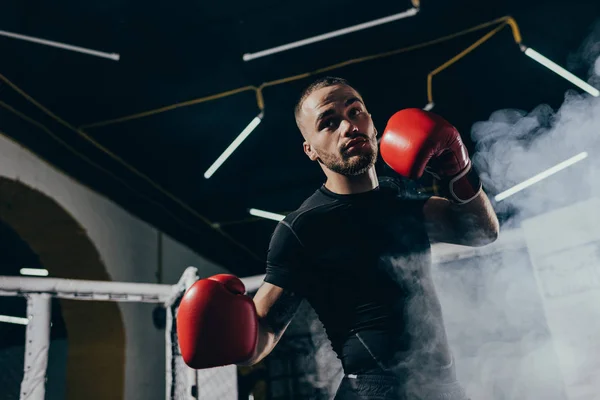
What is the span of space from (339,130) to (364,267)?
593 millimetres

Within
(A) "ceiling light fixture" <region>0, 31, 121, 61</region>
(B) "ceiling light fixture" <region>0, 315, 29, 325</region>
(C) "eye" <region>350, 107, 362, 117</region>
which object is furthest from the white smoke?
(B) "ceiling light fixture" <region>0, 315, 29, 325</region>

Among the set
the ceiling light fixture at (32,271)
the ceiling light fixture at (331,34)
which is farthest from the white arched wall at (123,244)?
the ceiling light fixture at (331,34)

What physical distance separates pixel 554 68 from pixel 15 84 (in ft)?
15.6

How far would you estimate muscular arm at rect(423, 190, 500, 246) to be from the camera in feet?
6.27

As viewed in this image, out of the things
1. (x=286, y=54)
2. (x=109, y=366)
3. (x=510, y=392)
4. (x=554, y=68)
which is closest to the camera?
(x=510, y=392)

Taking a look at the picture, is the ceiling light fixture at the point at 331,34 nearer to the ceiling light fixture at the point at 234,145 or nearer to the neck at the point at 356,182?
the ceiling light fixture at the point at 234,145

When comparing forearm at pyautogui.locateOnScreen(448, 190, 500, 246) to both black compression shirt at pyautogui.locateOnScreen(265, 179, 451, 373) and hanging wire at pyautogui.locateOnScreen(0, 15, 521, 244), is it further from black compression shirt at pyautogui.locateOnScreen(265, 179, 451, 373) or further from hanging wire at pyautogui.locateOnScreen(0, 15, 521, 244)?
hanging wire at pyautogui.locateOnScreen(0, 15, 521, 244)

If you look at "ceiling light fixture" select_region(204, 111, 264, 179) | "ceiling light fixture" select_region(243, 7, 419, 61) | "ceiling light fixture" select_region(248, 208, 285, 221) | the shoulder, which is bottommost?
the shoulder

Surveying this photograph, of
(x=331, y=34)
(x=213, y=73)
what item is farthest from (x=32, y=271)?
(x=331, y=34)

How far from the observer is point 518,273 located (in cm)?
326

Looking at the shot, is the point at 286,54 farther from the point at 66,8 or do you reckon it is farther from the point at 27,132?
the point at 27,132

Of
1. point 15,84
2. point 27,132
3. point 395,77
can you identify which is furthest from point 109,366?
point 395,77

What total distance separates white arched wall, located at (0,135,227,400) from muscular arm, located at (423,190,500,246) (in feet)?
11.8

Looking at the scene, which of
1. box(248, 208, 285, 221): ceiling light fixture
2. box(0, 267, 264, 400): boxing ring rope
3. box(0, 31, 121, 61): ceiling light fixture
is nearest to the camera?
box(0, 267, 264, 400): boxing ring rope
